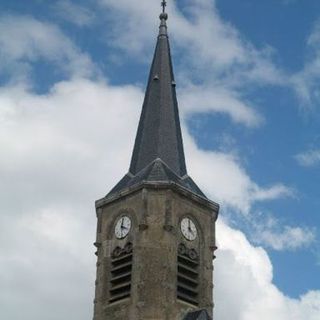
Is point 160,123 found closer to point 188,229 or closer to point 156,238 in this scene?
point 188,229

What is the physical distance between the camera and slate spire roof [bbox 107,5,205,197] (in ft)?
111

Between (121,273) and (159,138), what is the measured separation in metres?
6.44

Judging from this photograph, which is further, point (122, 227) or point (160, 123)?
point (160, 123)

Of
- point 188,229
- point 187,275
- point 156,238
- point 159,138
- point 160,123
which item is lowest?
point 187,275

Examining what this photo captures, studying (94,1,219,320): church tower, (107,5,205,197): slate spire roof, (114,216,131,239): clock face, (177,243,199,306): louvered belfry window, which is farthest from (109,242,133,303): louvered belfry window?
(107,5,205,197): slate spire roof

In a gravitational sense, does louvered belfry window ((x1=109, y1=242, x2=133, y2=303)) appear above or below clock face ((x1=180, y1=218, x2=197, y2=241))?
below

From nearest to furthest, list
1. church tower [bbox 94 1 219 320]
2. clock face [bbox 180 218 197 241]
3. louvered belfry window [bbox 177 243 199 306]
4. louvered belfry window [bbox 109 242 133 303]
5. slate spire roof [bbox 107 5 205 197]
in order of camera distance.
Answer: church tower [bbox 94 1 219 320] < louvered belfry window [bbox 177 243 199 306] < louvered belfry window [bbox 109 242 133 303] < clock face [bbox 180 218 197 241] < slate spire roof [bbox 107 5 205 197]

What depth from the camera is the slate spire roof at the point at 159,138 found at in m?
33.9

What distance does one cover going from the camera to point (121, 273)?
3212cm

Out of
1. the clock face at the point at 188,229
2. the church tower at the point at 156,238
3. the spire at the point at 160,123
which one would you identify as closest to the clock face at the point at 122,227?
the church tower at the point at 156,238

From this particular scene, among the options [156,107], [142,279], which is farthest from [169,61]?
[142,279]

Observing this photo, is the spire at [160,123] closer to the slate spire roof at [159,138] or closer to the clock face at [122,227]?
the slate spire roof at [159,138]

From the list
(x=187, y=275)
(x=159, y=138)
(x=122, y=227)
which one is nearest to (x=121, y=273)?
(x=122, y=227)

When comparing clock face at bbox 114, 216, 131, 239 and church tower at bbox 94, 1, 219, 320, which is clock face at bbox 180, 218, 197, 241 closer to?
church tower at bbox 94, 1, 219, 320
